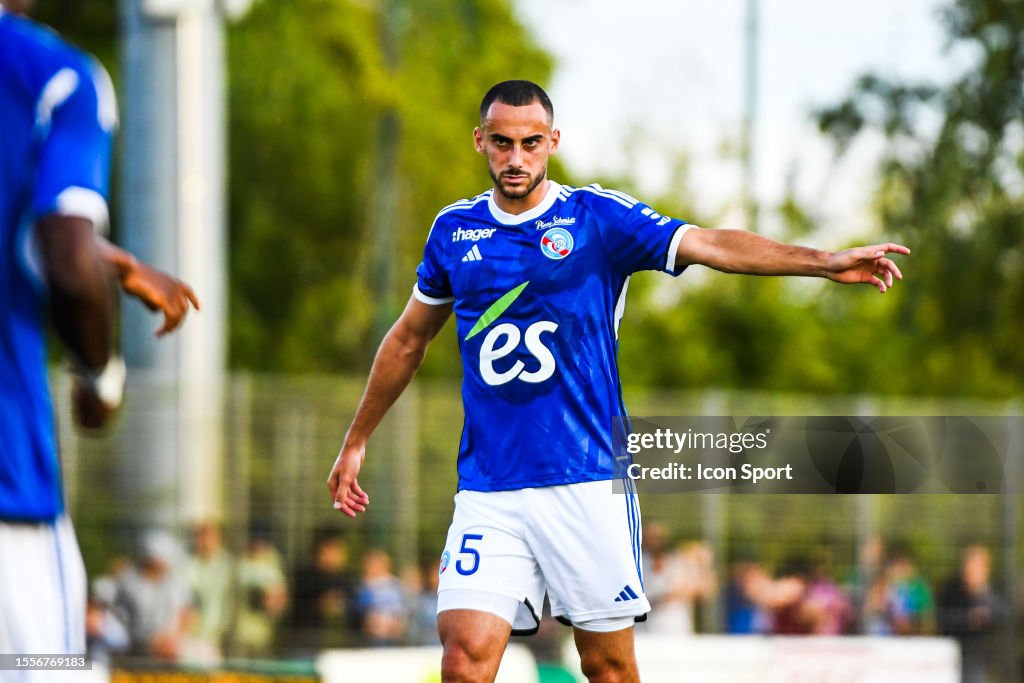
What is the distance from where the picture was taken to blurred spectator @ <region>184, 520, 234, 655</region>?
16125 mm

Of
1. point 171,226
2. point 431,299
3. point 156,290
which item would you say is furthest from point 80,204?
point 171,226

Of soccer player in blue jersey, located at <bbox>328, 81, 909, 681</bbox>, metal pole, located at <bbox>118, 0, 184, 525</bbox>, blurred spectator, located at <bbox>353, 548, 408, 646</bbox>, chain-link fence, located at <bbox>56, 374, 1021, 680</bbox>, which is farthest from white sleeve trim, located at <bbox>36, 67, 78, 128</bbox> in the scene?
metal pole, located at <bbox>118, 0, 184, 525</bbox>

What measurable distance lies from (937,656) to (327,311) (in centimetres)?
2224

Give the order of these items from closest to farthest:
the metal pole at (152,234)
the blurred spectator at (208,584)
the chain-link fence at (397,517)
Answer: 1. the blurred spectator at (208,584)
2. the chain-link fence at (397,517)
3. the metal pole at (152,234)

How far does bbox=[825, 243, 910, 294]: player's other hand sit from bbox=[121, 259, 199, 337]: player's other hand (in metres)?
2.40

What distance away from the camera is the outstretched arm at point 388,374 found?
22.3 feet

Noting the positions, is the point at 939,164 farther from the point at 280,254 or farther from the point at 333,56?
the point at 280,254

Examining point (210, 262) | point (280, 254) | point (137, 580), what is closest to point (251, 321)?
point (280, 254)

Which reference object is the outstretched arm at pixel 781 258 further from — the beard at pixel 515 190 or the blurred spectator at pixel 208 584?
the blurred spectator at pixel 208 584

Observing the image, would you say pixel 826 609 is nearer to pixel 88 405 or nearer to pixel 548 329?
pixel 548 329

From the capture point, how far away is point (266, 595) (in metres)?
17.5

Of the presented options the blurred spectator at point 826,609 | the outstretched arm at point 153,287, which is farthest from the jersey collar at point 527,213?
the blurred spectator at point 826,609

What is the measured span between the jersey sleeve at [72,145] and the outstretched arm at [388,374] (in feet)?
9.87

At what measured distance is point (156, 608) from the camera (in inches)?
612
